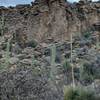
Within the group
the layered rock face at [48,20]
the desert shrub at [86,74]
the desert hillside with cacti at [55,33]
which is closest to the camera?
the desert shrub at [86,74]

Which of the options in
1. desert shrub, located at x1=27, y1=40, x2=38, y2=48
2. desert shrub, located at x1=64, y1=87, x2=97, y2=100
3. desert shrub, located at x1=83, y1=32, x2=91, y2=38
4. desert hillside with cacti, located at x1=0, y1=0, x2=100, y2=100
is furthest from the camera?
desert shrub, located at x1=83, y1=32, x2=91, y2=38

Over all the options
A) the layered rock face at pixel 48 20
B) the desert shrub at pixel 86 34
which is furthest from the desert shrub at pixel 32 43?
the desert shrub at pixel 86 34

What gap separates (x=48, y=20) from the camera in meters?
36.8

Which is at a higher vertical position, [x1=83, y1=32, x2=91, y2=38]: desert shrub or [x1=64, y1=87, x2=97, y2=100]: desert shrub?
[x1=83, y1=32, x2=91, y2=38]: desert shrub

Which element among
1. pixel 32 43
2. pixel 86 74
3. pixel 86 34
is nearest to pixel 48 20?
pixel 86 34

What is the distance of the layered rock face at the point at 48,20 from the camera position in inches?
1444

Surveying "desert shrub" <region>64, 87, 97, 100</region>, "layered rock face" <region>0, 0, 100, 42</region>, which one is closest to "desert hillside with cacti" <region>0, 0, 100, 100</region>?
"layered rock face" <region>0, 0, 100, 42</region>

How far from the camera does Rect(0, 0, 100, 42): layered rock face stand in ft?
120

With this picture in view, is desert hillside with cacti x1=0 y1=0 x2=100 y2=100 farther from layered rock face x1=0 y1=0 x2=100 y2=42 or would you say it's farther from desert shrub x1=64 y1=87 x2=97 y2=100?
desert shrub x1=64 y1=87 x2=97 y2=100

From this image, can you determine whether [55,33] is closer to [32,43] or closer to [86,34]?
[86,34]

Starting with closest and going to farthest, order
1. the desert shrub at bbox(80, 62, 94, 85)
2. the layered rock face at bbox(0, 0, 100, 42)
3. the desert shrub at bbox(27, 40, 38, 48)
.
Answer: the desert shrub at bbox(80, 62, 94, 85)
the desert shrub at bbox(27, 40, 38, 48)
the layered rock face at bbox(0, 0, 100, 42)

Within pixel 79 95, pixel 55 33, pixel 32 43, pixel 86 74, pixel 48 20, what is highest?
pixel 48 20

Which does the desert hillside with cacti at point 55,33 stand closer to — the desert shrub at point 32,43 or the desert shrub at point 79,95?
the desert shrub at point 32,43

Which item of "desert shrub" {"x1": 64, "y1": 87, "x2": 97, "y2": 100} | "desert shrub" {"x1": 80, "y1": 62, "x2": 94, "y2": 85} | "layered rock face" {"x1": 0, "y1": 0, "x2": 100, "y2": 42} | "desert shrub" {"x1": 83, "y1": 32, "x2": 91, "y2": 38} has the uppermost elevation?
"layered rock face" {"x1": 0, "y1": 0, "x2": 100, "y2": 42}
